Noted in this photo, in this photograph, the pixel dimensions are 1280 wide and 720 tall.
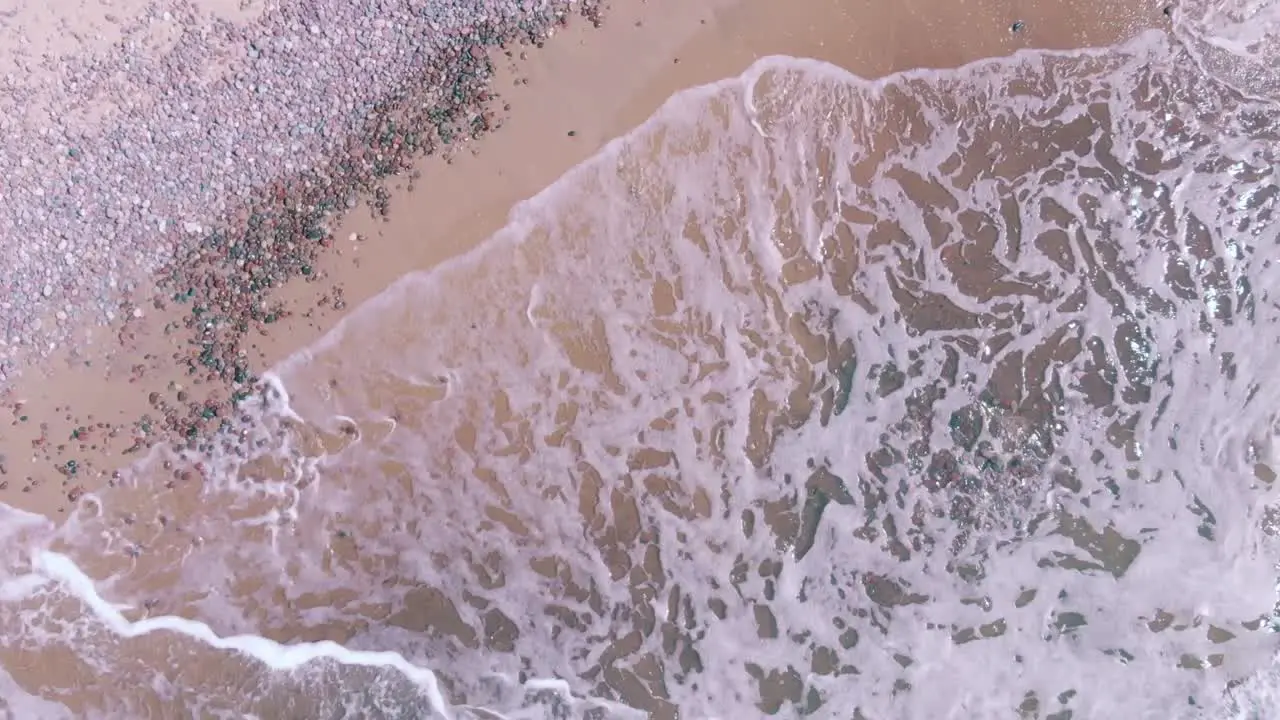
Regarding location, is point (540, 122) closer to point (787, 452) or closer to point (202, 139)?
point (202, 139)

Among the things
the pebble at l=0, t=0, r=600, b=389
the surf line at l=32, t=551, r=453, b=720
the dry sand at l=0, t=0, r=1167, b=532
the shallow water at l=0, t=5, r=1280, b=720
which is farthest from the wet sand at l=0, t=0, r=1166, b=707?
the surf line at l=32, t=551, r=453, b=720

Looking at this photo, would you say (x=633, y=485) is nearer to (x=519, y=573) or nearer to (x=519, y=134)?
(x=519, y=573)

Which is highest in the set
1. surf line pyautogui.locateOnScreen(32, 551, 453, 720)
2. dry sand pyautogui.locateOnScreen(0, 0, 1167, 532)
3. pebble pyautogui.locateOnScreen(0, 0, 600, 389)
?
pebble pyautogui.locateOnScreen(0, 0, 600, 389)

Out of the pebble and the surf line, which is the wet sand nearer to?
the pebble

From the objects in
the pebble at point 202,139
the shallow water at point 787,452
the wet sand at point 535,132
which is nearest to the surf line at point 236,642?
the shallow water at point 787,452

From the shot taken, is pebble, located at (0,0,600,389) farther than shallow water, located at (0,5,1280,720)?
No

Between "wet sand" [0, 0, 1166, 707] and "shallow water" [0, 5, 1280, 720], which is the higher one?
"wet sand" [0, 0, 1166, 707]

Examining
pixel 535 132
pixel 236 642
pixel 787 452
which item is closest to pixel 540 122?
pixel 535 132
